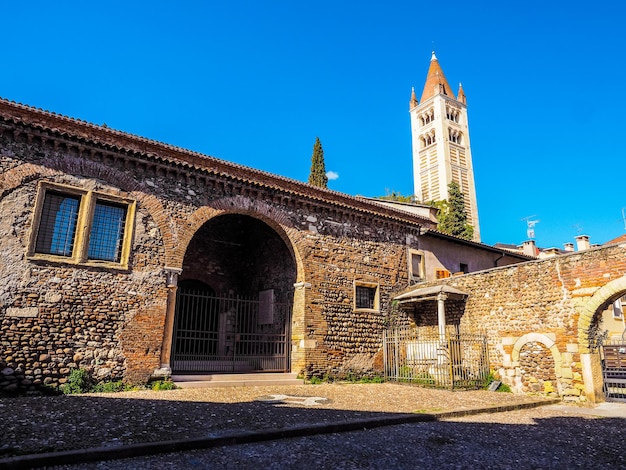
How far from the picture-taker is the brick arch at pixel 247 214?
11430 millimetres

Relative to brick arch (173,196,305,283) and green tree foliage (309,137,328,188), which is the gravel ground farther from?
green tree foliage (309,137,328,188)

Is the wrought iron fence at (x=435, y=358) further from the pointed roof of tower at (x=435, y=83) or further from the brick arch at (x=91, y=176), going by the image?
the pointed roof of tower at (x=435, y=83)

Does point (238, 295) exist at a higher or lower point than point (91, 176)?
lower

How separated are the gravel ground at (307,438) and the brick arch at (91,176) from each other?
4.33 m

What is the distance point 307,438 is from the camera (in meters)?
5.82

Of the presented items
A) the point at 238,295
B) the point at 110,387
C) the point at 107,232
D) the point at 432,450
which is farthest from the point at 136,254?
the point at 432,450

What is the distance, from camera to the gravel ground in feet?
15.6

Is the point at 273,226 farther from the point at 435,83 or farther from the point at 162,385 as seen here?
the point at 435,83

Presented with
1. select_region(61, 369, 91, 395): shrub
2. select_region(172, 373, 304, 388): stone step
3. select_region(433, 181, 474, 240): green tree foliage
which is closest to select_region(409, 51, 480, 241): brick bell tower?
select_region(433, 181, 474, 240): green tree foliage

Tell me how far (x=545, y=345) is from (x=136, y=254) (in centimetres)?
1109

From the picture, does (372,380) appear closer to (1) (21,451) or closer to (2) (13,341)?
(2) (13,341)

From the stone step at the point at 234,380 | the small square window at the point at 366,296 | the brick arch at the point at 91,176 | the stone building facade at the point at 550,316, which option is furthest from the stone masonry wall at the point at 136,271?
the stone building facade at the point at 550,316

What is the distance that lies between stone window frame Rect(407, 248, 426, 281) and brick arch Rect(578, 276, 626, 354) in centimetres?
613

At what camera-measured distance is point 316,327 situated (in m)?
13.2
